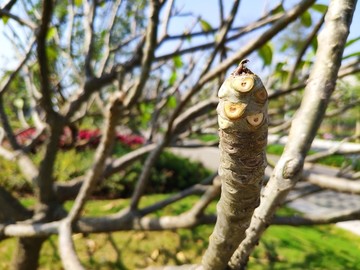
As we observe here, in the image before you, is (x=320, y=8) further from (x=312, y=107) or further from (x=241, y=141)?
(x=241, y=141)

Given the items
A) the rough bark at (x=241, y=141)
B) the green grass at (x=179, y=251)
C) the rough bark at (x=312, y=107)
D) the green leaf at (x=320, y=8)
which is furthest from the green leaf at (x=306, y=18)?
the green grass at (x=179, y=251)

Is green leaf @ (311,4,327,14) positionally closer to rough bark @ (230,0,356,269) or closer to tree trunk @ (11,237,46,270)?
rough bark @ (230,0,356,269)

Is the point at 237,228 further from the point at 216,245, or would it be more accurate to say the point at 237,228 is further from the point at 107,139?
the point at 107,139

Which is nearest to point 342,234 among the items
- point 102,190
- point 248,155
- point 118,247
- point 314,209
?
point 314,209

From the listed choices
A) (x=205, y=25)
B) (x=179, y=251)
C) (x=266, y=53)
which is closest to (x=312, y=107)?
(x=266, y=53)

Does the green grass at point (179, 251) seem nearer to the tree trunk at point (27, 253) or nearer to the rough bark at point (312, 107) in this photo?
the tree trunk at point (27, 253)
